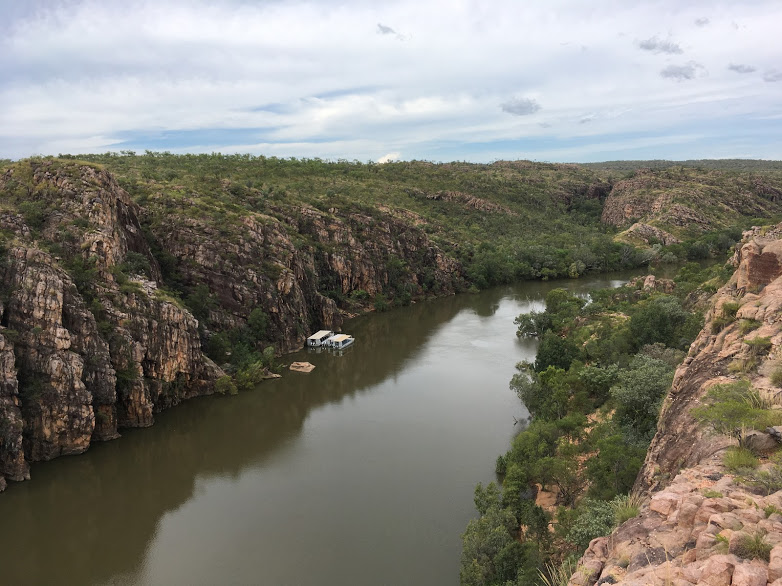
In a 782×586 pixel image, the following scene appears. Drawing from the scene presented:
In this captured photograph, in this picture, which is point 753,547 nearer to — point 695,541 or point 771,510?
point 695,541

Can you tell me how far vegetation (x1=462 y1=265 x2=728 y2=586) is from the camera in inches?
705

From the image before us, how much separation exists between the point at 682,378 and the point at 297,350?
131 feet

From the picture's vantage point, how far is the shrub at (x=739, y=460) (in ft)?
32.4

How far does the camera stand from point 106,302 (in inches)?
1412

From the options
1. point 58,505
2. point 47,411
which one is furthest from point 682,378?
point 47,411

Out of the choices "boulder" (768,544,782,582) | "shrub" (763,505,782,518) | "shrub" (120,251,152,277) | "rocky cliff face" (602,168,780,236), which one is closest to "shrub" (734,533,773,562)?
"boulder" (768,544,782,582)

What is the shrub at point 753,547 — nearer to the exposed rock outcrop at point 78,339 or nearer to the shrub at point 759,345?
the shrub at point 759,345

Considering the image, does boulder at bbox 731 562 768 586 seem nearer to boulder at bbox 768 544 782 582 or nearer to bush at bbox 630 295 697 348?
boulder at bbox 768 544 782 582

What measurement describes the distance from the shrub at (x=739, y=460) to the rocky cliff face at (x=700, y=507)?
167 mm

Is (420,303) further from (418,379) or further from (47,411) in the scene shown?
(47,411)

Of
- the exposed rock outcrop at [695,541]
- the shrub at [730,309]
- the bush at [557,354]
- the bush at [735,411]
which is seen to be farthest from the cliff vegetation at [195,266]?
the shrub at [730,309]

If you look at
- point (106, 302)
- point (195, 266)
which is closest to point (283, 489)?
point (106, 302)

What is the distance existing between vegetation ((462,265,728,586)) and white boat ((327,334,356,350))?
A: 751 inches

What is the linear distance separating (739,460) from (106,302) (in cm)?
3651
